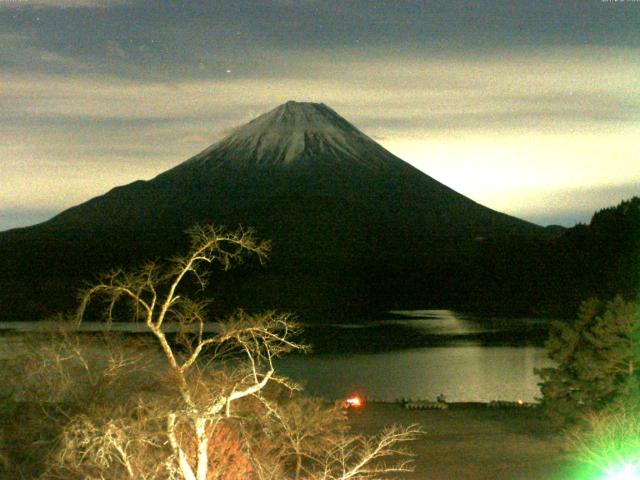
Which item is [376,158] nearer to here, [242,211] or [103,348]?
[242,211]

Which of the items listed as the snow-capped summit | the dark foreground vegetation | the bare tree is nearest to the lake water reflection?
the dark foreground vegetation

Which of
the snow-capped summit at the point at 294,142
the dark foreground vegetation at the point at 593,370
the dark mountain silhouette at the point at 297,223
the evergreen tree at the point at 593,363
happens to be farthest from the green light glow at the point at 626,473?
the snow-capped summit at the point at 294,142

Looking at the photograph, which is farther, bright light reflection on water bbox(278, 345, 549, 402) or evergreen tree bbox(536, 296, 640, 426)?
bright light reflection on water bbox(278, 345, 549, 402)

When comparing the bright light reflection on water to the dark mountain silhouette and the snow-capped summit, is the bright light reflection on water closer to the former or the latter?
the dark mountain silhouette

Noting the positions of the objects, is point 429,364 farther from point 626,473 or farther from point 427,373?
point 626,473

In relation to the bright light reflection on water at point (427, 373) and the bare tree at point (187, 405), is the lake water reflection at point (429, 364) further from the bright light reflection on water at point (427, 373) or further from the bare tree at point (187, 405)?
the bare tree at point (187, 405)

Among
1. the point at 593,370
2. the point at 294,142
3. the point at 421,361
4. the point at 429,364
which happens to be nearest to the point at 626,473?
the point at 593,370
